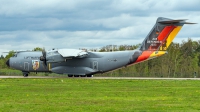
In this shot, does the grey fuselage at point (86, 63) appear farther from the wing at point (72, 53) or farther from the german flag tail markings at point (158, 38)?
the german flag tail markings at point (158, 38)

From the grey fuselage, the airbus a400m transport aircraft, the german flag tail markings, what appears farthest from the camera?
the grey fuselage

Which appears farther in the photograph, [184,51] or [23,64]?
[184,51]

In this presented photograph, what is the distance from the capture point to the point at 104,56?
55.2 m

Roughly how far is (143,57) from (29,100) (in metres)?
32.4

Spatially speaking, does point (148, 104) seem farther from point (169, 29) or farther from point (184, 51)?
point (184, 51)

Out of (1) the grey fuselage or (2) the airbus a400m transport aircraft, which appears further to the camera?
(1) the grey fuselage

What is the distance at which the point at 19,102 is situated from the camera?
21.8 m

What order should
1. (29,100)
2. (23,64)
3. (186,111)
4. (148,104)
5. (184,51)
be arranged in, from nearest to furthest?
(186,111), (148,104), (29,100), (23,64), (184,51)

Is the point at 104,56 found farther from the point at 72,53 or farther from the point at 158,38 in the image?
the point at 158,38

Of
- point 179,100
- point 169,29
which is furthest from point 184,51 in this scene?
point 179,100

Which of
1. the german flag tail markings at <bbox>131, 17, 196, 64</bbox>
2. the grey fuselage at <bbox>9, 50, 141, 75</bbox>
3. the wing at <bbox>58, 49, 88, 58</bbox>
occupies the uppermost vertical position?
the german flag tail markings at <bbox>131, 17, 196, 64</bbox>

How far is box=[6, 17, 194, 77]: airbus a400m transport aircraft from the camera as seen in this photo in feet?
176

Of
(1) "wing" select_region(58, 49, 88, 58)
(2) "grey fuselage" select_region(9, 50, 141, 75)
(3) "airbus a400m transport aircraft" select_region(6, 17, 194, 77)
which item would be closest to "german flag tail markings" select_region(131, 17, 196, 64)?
(3) "airbus a400m transport aircraft" select_region(6, 17, 194, 77)

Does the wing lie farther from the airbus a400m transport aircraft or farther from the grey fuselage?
the grey fuselage
